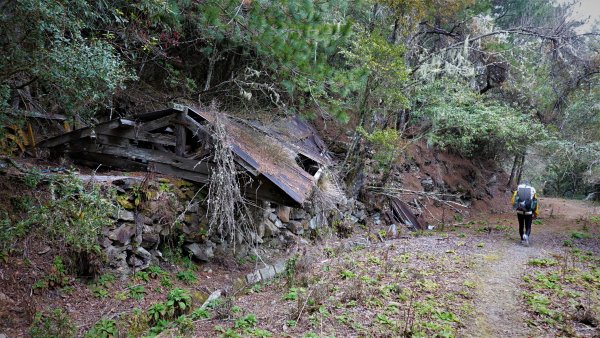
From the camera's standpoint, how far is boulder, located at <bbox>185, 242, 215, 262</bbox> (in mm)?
8016

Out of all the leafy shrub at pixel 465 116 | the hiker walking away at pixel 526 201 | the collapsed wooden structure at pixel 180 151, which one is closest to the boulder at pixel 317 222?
the collapsed wooden structure at pixel 180 151

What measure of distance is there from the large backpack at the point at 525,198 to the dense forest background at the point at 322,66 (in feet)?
12.0

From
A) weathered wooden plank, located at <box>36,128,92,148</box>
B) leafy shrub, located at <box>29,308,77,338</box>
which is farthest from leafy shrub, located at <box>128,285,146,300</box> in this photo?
weathered wooden plank, located at <box>36,128,92,148</box>

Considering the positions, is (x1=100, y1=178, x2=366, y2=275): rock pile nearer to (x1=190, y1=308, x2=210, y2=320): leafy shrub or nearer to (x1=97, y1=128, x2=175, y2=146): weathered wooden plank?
(x1=97, y1=128, x2=175, y2=146): weathered wooden plank

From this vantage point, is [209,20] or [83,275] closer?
[83,275]

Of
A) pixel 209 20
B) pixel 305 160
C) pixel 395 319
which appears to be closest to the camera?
pixel 395 319

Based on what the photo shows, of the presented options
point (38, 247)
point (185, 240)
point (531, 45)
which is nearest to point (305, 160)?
point (185, 240)

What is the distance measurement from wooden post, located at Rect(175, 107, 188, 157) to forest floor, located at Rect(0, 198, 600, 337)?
2340 millimetres

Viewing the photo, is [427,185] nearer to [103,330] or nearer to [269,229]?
[269,229]

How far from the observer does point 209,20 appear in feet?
22.2

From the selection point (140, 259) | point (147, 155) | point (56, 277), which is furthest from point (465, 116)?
point (56, 277)

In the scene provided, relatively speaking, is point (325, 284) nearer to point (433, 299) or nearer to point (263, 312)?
point (263, 312)

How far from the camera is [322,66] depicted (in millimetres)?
8383

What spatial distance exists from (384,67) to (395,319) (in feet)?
25.5
